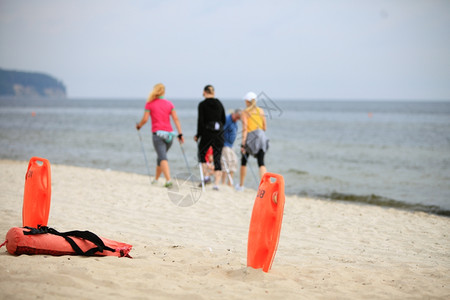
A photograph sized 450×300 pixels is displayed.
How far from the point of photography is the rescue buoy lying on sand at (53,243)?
3826 mm

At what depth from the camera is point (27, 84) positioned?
454 ft

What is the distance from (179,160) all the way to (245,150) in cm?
870

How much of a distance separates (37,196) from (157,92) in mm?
4467

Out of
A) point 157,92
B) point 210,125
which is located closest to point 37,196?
point 157,92

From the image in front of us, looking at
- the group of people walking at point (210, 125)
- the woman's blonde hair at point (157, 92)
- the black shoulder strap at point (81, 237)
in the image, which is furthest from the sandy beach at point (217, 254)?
the woman's blonde hair at point (157, 92)

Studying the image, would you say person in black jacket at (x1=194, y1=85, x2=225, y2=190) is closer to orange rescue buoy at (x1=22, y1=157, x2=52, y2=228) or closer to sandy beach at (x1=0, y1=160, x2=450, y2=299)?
sandy beach at (x1=0, y1=160, x2=450, y2=299)

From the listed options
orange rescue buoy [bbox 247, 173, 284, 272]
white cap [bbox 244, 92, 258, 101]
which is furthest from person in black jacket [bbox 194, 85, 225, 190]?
orange rescue buoy [bbox 247, 173, 284, 272]

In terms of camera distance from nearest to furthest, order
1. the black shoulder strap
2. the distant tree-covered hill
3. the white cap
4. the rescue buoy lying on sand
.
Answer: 1. the rescue buoy lying on sand
2. the black shoulder strap
3. the white cap
4. the distant tree-covered hill

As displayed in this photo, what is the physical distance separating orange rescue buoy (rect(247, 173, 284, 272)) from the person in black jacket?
4.92 metres

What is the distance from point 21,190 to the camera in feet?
25.0

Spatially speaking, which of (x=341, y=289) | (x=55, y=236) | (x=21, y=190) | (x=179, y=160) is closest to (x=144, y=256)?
(x=55, y=236)

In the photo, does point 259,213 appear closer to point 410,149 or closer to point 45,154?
point 45,154

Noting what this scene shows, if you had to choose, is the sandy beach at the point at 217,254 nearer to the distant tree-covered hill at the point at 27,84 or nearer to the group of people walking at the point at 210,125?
the group of people walking at the point at 210,125

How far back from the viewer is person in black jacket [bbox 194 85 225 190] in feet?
28.1
